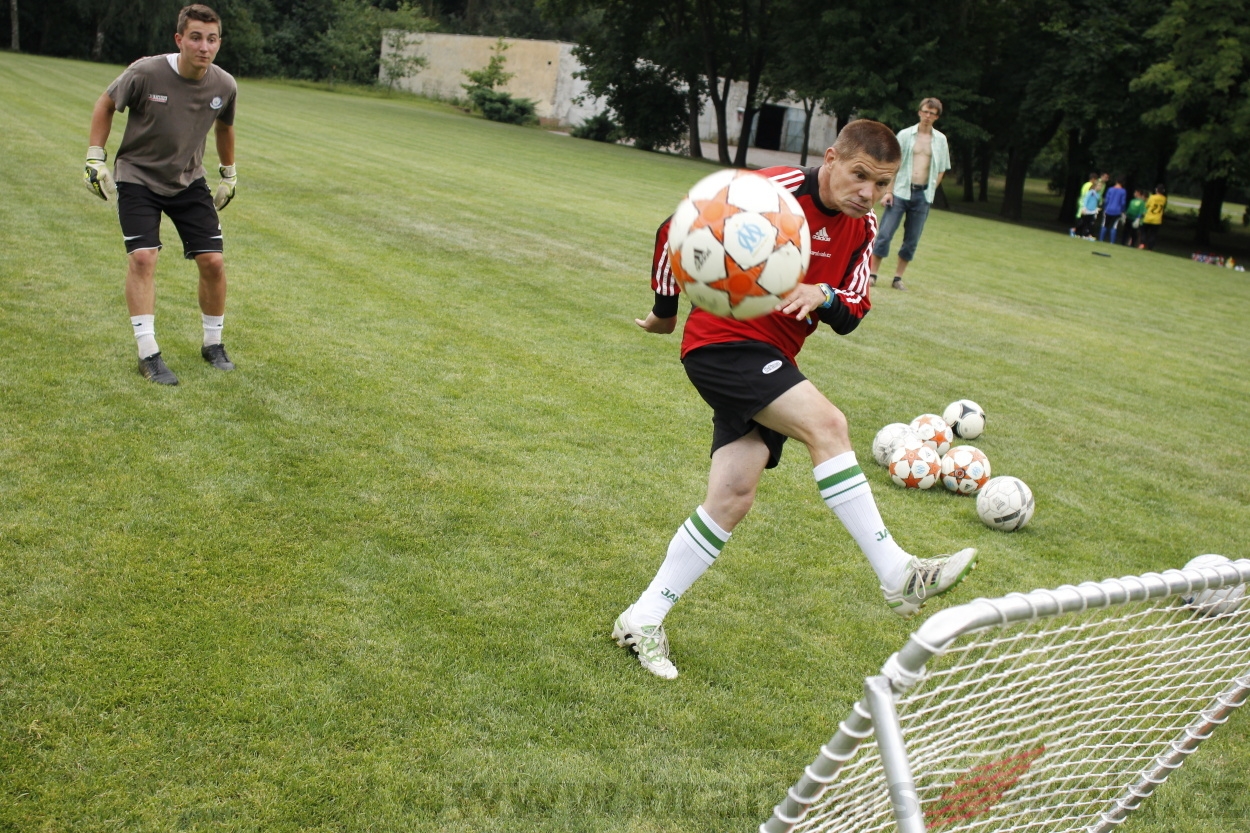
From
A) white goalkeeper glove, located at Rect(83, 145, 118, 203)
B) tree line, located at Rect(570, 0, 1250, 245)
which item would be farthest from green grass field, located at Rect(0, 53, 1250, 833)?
tree line, located at Rect(570, 0, 1250, 245)

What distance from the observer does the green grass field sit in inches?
→ 121

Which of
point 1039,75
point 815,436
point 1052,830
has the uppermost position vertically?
point 1039,75

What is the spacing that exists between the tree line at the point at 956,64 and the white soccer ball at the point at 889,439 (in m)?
26.4

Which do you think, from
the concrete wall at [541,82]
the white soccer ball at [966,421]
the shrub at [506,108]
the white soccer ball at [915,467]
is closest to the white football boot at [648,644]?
the white soccer ball at [915,467]

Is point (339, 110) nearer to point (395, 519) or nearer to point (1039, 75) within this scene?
point (1039, 75)

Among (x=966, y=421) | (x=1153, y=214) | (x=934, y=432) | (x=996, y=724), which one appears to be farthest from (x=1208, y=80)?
(x=996, y=724)

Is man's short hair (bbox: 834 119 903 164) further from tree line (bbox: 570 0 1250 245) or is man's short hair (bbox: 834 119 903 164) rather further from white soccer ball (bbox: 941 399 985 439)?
tree line (bbox: 570 0 1250 245)

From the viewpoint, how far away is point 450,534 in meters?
4.71

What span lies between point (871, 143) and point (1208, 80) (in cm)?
3025

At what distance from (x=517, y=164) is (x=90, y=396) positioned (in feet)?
63.5

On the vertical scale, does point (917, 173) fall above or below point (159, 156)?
above

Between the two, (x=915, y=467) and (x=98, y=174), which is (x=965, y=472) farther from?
(x=98, y=174)

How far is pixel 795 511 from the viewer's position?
5.56m

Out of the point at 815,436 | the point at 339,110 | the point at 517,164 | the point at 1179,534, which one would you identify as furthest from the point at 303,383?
the point at 339,110
